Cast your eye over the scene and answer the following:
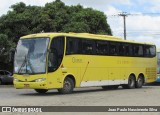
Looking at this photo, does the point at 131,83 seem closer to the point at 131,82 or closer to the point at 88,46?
the point at 131,82

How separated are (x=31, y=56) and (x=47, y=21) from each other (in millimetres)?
18343

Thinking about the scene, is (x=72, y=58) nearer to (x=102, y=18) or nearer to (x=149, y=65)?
(x=149, y=65)

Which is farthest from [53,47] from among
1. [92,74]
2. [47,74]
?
[92,74]

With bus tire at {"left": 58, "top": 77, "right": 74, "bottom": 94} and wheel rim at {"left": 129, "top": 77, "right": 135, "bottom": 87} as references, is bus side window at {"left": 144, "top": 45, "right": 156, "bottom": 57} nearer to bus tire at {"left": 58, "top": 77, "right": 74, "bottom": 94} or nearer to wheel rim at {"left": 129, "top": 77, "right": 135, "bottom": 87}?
wheel rim at {"left": 129, "top": 77, "right": 135, "bottom": 87}

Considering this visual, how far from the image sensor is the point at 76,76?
83.5 ft

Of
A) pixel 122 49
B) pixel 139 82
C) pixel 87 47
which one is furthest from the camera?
pixel 139 82

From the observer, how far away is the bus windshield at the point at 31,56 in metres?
23.4

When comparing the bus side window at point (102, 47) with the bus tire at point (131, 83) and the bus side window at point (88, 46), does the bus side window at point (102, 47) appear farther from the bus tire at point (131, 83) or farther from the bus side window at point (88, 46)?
the bus tire at point (131, 83)

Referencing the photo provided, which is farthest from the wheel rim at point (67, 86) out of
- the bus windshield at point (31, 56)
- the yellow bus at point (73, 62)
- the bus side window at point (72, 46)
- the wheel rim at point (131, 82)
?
the wheel rim at point (131, 82)

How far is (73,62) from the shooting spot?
25.1 meters

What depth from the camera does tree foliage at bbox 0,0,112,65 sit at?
4128cm

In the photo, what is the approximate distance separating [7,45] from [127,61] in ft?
45.9

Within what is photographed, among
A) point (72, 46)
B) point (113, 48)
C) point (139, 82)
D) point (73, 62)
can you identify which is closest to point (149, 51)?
point (139, 82)

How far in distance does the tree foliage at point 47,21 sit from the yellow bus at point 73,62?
34.2 feet
